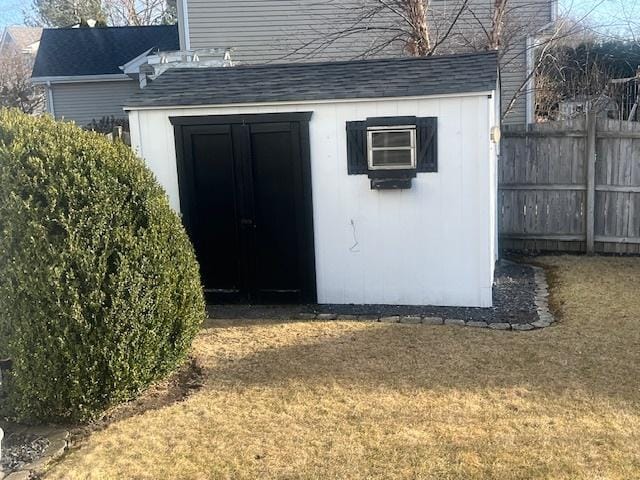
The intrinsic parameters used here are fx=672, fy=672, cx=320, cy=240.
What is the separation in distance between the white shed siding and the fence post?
9.88 feet

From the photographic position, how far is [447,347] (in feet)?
19.8

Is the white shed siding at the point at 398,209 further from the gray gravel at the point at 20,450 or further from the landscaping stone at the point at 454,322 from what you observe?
the gray gravel at the point at 20,450

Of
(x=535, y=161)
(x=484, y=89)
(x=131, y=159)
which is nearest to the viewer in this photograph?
(x=131, y=159)

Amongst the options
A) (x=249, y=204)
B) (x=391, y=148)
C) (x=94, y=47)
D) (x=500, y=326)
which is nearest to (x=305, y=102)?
(x=391, y=148)

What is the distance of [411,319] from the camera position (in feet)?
22.9

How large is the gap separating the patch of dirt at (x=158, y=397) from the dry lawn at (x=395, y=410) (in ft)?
0.33

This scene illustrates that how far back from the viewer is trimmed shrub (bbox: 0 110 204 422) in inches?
169

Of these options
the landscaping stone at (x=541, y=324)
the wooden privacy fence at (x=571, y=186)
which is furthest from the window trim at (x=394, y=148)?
the wooden privacy fence at (x=571, y=186)

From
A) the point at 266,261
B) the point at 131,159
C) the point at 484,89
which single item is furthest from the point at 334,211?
the point at 131,159

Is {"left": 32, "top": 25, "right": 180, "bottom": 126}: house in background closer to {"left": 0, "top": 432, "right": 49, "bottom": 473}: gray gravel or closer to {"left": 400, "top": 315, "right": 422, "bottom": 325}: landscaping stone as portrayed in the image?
{"left": 400, "top": 315, "right": 422, "bottom": 325}: landscaping stone

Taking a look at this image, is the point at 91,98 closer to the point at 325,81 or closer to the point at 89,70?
the point at 89,70

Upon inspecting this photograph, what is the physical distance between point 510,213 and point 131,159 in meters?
6.80

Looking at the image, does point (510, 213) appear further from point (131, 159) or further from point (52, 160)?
point (52, 160)

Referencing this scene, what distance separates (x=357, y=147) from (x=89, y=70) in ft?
53.5
